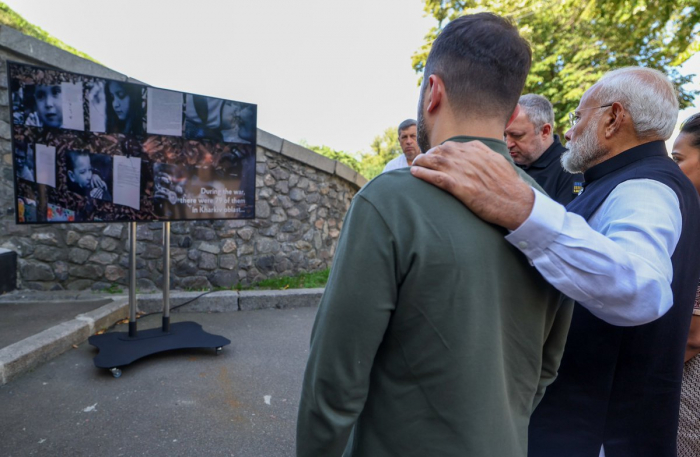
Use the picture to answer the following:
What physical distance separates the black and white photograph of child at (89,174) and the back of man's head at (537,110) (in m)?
3.39

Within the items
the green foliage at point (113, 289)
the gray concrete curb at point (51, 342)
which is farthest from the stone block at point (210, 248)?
the gray concrete curb at point (51, 342)

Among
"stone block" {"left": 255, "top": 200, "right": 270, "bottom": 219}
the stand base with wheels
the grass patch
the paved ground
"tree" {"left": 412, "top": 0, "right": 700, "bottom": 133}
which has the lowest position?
the paved ground

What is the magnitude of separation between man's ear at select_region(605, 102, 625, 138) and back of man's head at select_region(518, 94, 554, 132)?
1.68 metres

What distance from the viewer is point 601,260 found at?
3.37ft

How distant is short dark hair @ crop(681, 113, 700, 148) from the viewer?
1.99 m

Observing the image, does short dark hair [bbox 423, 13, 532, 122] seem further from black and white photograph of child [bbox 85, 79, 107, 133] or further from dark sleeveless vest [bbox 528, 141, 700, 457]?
black and white photograph of child [bbox 85, 79, 107, 133]

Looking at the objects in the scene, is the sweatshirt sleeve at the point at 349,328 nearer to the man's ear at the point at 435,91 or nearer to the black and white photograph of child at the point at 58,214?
the man's ear at the point at 435,91

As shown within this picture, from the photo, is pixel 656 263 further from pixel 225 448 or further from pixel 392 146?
pixel 392 146

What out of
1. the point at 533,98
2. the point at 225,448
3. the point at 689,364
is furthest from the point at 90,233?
the point at 689,364

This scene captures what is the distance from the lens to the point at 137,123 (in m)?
3.84

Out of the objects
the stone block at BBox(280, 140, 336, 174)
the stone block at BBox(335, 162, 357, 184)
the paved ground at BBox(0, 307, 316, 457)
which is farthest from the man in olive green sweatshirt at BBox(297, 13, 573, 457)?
the stone block at BBox(335, 162, 357, 184)

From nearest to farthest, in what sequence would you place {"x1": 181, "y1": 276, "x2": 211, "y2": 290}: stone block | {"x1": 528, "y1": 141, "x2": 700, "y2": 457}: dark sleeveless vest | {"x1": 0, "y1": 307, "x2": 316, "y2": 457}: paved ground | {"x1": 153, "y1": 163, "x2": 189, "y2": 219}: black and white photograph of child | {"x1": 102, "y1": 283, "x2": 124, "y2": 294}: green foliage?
{"x1": 528, "y1": 141, "x2": 700, "y2": 457}: dark sleeveless vest → {"x1": 0, "y1": 307, "x2": 316, "y2": 457}: paved ground → {"x1": 153, "y1": 163, "x2": 189, "y2": 219}: black and white photograph of child → {"x1": 102, "y1": 283, "x2": 124, "y2": 294}: green foliage → {"x1": 181, "y1": 276, "x2": 211, "y2": 290}: stone block

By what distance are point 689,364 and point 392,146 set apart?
45.7 metres

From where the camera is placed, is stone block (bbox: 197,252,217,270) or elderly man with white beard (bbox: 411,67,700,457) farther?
stone block (bbox: 197,252,217,270)
